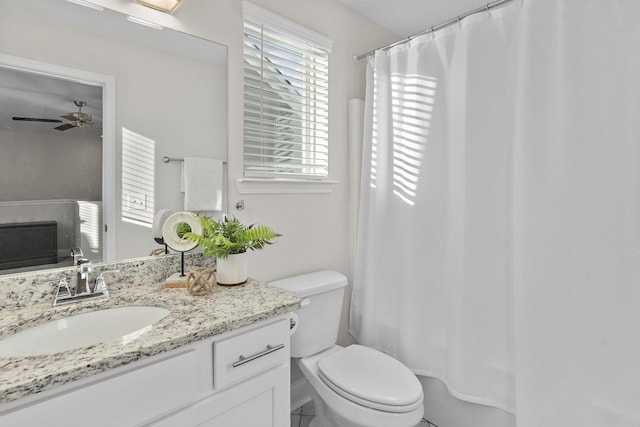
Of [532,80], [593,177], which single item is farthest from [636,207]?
[532,80]

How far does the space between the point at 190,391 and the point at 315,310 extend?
35.6 inches

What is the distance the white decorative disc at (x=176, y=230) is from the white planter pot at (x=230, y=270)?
137mm

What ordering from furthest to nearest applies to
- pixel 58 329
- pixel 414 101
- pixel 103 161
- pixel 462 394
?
1. pixel 414 101
2. pixel 462 394
3. pixel 103 161
4. pixel 58 329

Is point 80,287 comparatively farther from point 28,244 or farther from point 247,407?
point 247,407

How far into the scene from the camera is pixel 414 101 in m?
1.83

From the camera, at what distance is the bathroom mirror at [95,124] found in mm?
1093

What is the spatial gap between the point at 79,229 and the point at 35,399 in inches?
25.9

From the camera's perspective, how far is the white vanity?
0.71 metres

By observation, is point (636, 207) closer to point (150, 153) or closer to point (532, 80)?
point (532, 80)

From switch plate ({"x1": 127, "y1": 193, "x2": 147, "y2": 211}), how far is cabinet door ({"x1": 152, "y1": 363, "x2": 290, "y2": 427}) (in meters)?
0.76

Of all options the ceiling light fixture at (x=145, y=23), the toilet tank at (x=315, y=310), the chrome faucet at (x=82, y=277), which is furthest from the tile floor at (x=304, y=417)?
the ceiling light fixture at (x=145, y=23)

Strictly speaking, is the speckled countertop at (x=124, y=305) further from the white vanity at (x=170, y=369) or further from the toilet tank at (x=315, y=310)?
the toilet tank at (x=315, y=310)

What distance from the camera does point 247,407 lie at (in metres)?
1.03

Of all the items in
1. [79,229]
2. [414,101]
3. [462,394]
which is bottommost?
[462,394]
